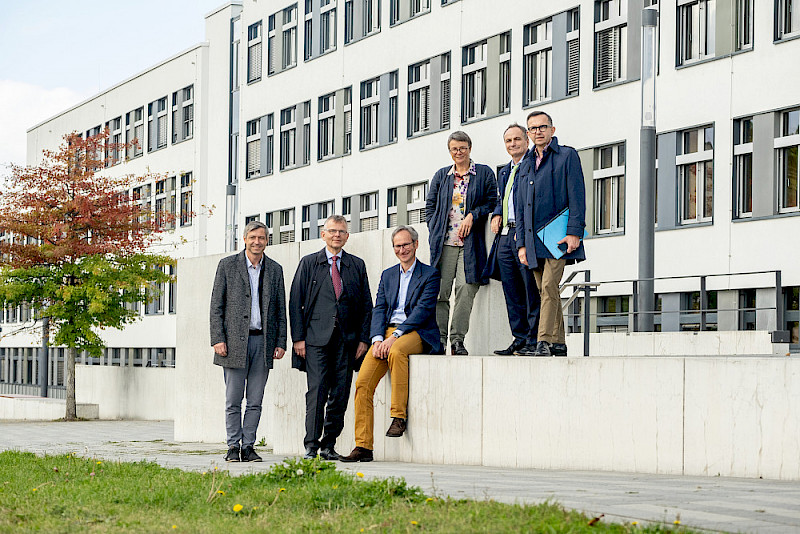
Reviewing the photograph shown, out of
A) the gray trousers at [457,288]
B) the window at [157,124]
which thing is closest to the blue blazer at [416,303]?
the gray trousers at [457,288]

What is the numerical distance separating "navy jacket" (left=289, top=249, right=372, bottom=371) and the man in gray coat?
23 cm

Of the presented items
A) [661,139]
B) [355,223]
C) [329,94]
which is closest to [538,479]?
[661,139]

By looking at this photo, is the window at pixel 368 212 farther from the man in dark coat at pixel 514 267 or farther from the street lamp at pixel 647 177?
the man in dark coat at pixel 514 267

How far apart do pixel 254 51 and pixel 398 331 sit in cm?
3511

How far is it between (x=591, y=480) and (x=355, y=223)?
2899cm

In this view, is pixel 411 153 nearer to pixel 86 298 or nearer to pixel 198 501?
pixel 86 298

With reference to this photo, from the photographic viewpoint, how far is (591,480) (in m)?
8.85

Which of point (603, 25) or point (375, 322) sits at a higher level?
point (603, 25)

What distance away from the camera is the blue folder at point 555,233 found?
10773mm

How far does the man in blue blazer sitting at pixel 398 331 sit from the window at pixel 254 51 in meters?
33.8

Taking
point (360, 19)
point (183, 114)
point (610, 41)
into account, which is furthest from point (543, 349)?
point (183, 114)

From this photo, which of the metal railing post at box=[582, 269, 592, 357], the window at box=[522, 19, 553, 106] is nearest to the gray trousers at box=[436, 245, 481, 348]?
the metal railing post at box=[582, 269, 592, 357]

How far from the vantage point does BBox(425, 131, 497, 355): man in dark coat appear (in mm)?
11477

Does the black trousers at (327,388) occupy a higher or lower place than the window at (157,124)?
lower
